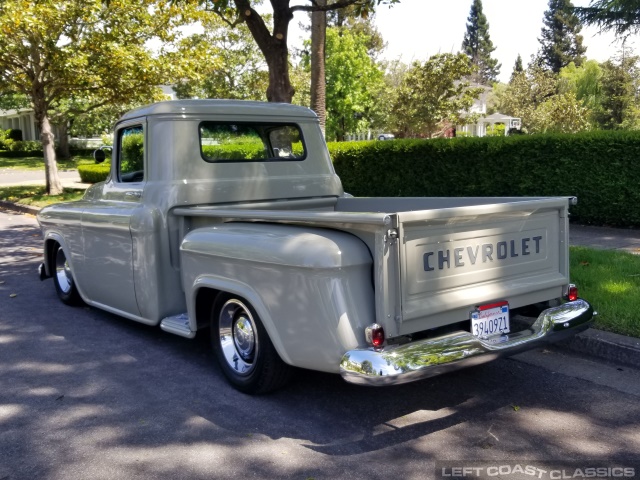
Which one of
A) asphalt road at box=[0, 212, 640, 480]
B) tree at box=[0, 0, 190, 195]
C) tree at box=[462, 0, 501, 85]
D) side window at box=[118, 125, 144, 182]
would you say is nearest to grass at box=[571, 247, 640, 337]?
asphalt road at box=[0, 212, 640, 480]

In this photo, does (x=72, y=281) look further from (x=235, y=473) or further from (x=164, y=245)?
(x=235, y=473)

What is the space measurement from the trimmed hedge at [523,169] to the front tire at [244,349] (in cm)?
720

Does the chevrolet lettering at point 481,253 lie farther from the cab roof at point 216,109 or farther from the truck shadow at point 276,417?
the cab roof at point 216,109

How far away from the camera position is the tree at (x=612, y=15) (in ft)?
50.0

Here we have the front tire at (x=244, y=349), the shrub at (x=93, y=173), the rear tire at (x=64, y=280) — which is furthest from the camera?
the shrub at (x=93, y=173)

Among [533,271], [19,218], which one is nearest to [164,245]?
[533,271]

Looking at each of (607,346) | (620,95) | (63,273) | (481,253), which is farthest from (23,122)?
(481,253)

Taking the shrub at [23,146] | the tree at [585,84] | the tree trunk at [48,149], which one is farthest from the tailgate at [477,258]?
the shrub at [23,146]

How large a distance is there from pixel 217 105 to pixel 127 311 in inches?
75.5

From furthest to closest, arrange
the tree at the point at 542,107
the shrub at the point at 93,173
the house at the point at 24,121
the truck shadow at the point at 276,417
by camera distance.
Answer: the house at the point at 24,121
the tree at the point at 542,107
the shrub at the point at 93,173
the truck shadow at the point at 276,417

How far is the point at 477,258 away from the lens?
157 inches

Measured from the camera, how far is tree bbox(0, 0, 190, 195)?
14.6 m

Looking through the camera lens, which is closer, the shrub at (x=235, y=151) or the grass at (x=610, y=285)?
the grass at (x=610, y=285)

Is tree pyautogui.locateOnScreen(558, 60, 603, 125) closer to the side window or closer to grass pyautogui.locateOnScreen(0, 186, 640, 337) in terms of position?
grass pyautogui.locateOnScreen(0, 186, 640, 337)
